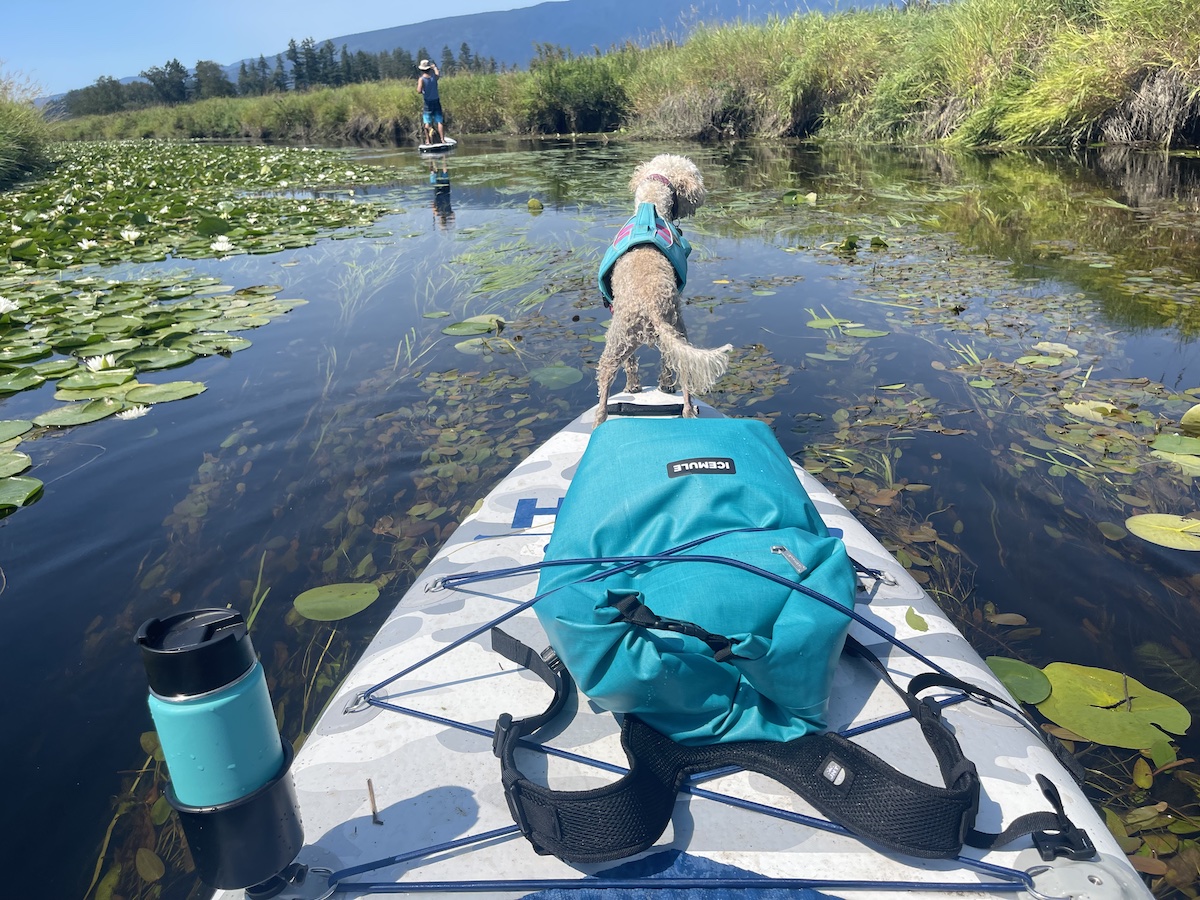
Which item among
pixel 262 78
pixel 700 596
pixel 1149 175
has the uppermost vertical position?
pixel 262 78

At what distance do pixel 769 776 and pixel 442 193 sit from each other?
12344mm

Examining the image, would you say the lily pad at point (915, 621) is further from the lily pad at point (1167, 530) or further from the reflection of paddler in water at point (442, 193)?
the reflection of paddler in water at point (442, 193)

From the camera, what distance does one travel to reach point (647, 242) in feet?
11.3

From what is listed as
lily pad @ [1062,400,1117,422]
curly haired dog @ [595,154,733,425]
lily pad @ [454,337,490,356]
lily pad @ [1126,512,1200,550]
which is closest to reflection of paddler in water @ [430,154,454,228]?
lily pad @ [454,337,490,356]

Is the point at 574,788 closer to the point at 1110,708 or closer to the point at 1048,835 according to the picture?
the point at 1048,835

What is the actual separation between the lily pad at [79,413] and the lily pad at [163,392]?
0.39ft

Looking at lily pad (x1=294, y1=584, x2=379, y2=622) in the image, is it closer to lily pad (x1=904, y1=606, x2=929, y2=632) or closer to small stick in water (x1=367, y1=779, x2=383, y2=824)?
small stick in water (x1=367, y1=779, x2=383, y2=824)

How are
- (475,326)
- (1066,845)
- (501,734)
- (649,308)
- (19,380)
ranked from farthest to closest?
1. (475,326)
2. (19,380)
3. (649,308)
4. (501,734)
5. (1066,845)

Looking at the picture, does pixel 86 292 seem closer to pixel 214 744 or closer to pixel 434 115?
pixel 214 744

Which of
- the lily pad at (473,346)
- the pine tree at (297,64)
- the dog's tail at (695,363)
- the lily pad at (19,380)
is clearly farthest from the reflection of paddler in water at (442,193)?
the pine tree at (297,64)

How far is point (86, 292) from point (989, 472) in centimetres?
739

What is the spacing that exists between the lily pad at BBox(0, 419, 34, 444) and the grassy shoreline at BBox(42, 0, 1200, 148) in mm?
15037

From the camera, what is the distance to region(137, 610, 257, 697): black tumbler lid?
983 mm

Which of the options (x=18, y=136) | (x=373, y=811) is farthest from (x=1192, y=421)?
(x=18, y=136)
